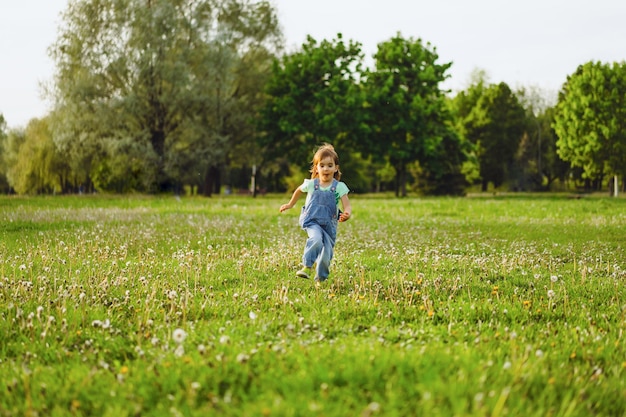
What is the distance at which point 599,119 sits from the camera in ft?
190

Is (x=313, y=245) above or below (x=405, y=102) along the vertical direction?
below

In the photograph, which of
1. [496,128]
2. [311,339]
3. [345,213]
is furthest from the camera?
[496,128]

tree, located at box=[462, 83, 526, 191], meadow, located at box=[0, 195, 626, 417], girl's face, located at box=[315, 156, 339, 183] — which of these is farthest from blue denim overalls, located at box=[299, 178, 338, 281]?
tree, located at box=[462, 83, 526, 191]

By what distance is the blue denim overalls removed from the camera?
8.78m

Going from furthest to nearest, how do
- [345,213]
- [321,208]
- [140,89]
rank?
[140,89]
[321,208]
[345,213]

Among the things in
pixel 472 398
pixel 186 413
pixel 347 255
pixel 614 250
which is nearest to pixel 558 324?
pixel 472 398

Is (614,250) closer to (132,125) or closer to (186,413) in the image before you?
(186,413)

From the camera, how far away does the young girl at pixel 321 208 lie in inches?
346

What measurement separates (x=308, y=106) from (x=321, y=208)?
48.7 meters

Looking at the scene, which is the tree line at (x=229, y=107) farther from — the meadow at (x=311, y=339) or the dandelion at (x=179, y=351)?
the dandelion at (x=179, y=351)

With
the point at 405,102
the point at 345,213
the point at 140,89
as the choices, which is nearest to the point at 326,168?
the point at 345,213

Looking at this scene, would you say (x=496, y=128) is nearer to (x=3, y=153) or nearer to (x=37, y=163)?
(x=37, y=163)

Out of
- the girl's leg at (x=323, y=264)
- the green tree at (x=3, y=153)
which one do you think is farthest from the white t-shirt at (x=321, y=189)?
the green tree at (x=3, y=153)

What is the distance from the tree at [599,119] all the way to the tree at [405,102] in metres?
13.6
